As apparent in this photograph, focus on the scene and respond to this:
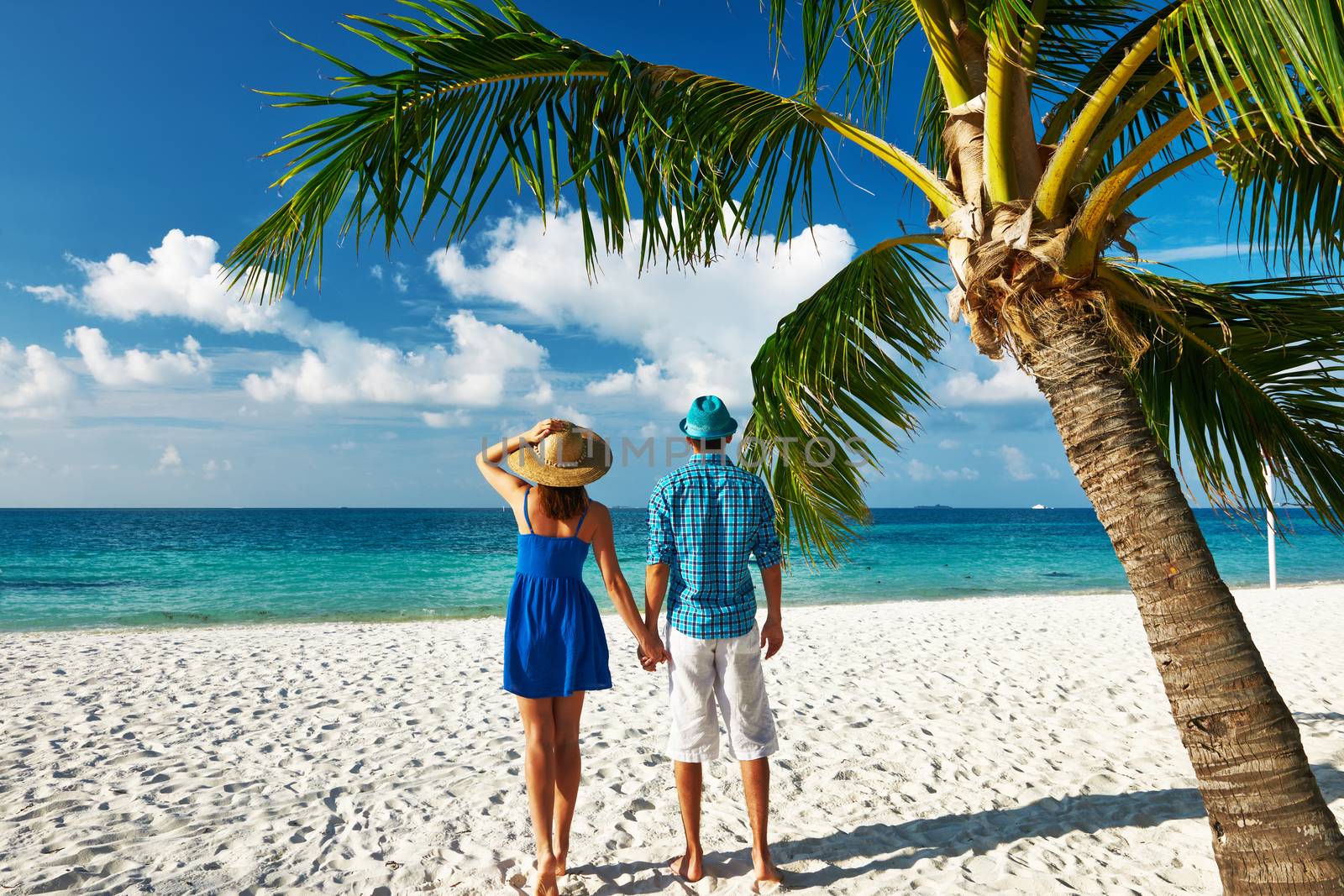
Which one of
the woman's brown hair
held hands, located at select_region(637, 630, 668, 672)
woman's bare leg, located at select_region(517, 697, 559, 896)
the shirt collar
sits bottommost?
woman's bare leg, located at select_region(517, 697, 559, 896)

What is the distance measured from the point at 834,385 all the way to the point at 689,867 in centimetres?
228

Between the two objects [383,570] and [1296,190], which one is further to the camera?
[383,570]

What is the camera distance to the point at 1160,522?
7.41 ft

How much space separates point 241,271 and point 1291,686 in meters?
7.99

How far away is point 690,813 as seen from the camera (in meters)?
2.90

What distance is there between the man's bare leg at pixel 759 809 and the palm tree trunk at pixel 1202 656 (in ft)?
4.48

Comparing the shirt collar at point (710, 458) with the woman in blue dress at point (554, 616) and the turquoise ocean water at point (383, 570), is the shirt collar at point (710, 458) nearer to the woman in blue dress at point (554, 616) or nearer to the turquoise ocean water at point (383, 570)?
the woman in blue dress at point (554, 616)

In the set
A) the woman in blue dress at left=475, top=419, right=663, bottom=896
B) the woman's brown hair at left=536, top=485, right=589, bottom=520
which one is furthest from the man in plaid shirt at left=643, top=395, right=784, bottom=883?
the woman's brown hair at left=536, top=485, right=589, bottom=520

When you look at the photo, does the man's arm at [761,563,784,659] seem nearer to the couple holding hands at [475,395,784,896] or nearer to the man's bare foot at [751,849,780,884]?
the couple holding hands at [475,395,784,896]

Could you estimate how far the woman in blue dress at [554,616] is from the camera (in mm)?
2771

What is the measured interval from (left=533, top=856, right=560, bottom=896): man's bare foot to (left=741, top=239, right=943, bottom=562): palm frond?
6.63 ft

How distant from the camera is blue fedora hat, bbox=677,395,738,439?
2920 millimetres

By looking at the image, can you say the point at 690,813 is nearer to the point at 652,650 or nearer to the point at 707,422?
the point at 652,650

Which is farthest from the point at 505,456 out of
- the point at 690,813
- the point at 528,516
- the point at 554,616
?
the point at 690,813
